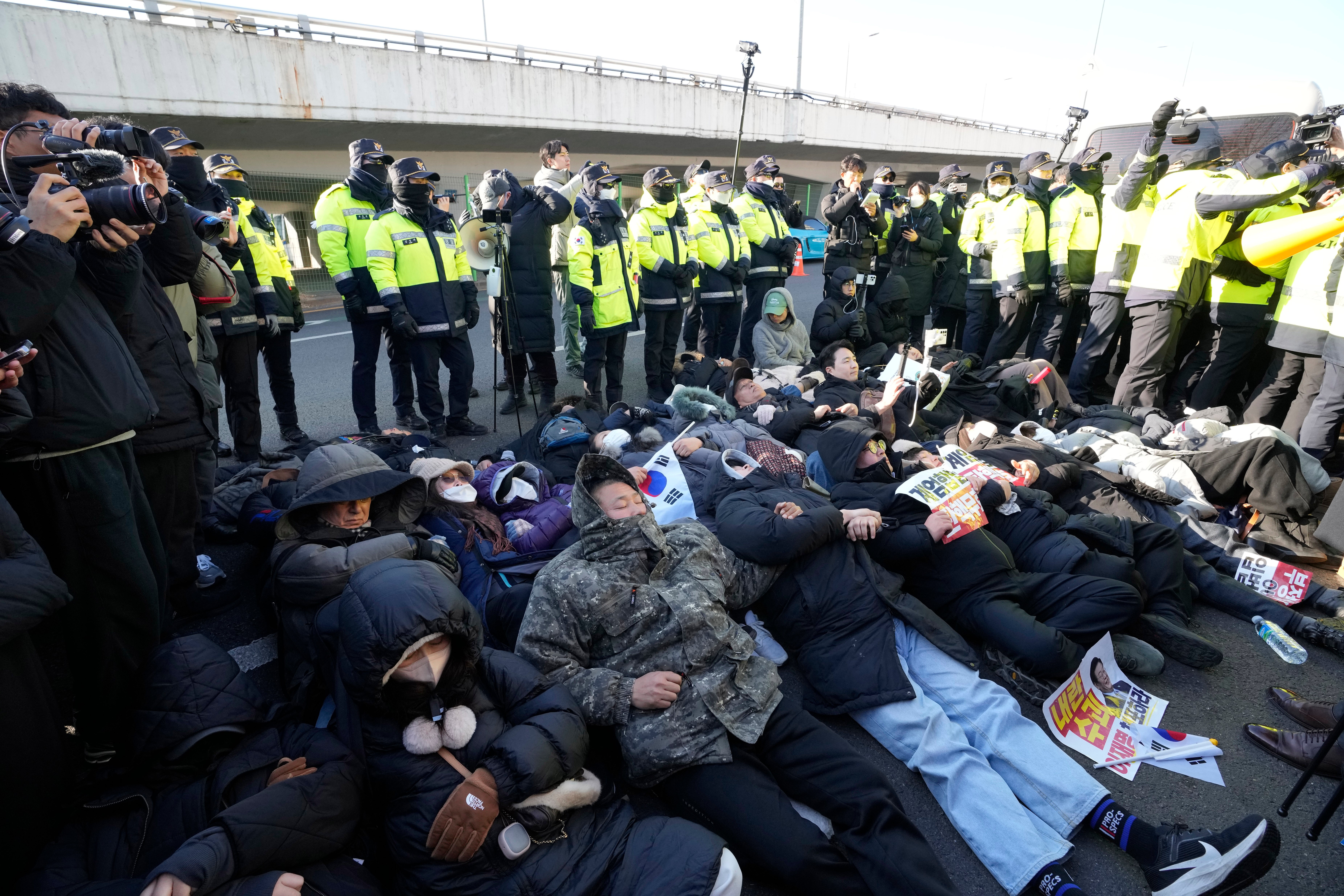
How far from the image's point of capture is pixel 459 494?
11.9 feet

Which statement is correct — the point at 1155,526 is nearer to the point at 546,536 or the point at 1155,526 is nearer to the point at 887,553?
the point at 887,553

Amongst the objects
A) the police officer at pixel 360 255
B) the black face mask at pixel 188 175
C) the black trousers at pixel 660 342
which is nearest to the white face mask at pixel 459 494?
the police officer at pixel 360 255

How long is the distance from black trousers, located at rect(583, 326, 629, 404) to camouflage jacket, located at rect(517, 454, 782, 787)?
12.4 ft

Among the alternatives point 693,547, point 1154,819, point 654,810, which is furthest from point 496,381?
point 1154,819

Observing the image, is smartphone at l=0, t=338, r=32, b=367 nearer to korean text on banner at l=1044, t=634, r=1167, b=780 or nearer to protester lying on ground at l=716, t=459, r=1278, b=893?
protester lying on ground at l=716, t=459, r=1278, b=893

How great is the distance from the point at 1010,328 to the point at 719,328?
3.19 meters

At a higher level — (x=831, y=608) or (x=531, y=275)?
(x=531, y=275)

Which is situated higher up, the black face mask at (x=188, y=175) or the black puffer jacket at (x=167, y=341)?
the black face mask at (x=188, y=175)

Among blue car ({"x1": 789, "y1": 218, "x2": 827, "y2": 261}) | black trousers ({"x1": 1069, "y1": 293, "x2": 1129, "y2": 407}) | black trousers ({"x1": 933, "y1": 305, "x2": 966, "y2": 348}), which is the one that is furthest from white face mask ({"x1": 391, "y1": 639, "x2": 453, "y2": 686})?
blue car ({"x1": 789, "y1": 218, "x2": 827, "y2": 261})

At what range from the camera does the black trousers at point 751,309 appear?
8.09m

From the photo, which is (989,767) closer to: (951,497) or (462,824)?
(951,497)

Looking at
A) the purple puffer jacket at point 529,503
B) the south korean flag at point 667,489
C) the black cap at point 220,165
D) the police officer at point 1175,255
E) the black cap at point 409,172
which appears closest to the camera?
the purple puffer jacket at point 529,503

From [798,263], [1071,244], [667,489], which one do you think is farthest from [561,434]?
[1071,244]

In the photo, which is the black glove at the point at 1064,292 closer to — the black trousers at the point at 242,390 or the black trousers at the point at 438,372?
the black trousers at the point at 438,372
